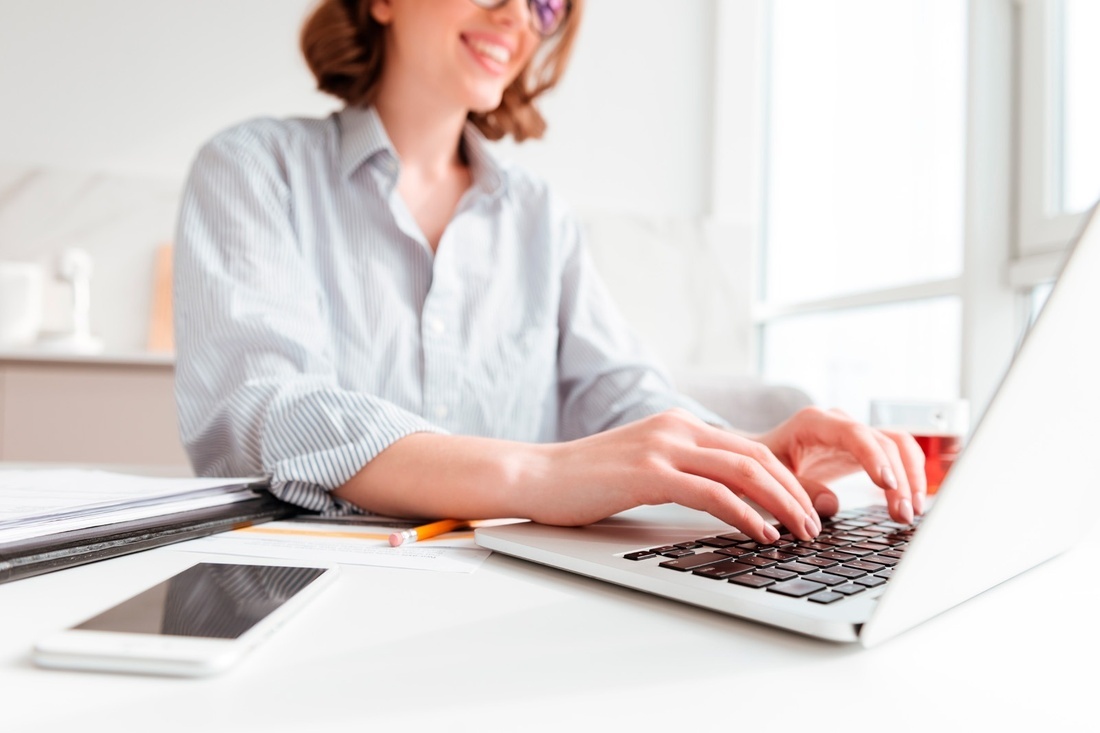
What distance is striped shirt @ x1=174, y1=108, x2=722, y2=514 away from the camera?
0.70 m

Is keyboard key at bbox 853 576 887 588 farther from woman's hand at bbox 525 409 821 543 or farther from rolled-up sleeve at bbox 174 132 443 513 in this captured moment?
rolled-up sleeve at bbox 174 132 443 513

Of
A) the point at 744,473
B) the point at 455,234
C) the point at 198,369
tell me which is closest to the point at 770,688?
the point at 744,473

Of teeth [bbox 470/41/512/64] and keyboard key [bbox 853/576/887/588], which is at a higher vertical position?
teeth [bbox 470/41/512/64]

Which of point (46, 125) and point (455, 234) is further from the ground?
point (46, 125)

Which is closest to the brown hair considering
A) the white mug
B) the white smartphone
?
the white smartphone

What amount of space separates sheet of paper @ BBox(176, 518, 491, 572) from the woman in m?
0.05

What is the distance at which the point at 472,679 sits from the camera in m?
0.28

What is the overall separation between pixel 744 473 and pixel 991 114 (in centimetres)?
171

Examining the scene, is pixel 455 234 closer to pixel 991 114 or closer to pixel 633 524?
pixel 633 524

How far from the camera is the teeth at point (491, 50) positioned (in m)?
1.12

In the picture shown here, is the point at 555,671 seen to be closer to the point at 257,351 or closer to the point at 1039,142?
the point at 257,351

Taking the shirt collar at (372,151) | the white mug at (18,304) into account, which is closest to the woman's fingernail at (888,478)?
the shirt collar at (372,151)

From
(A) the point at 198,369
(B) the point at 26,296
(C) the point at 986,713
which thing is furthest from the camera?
(B) the point at 26,296

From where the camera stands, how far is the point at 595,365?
1164 mm
